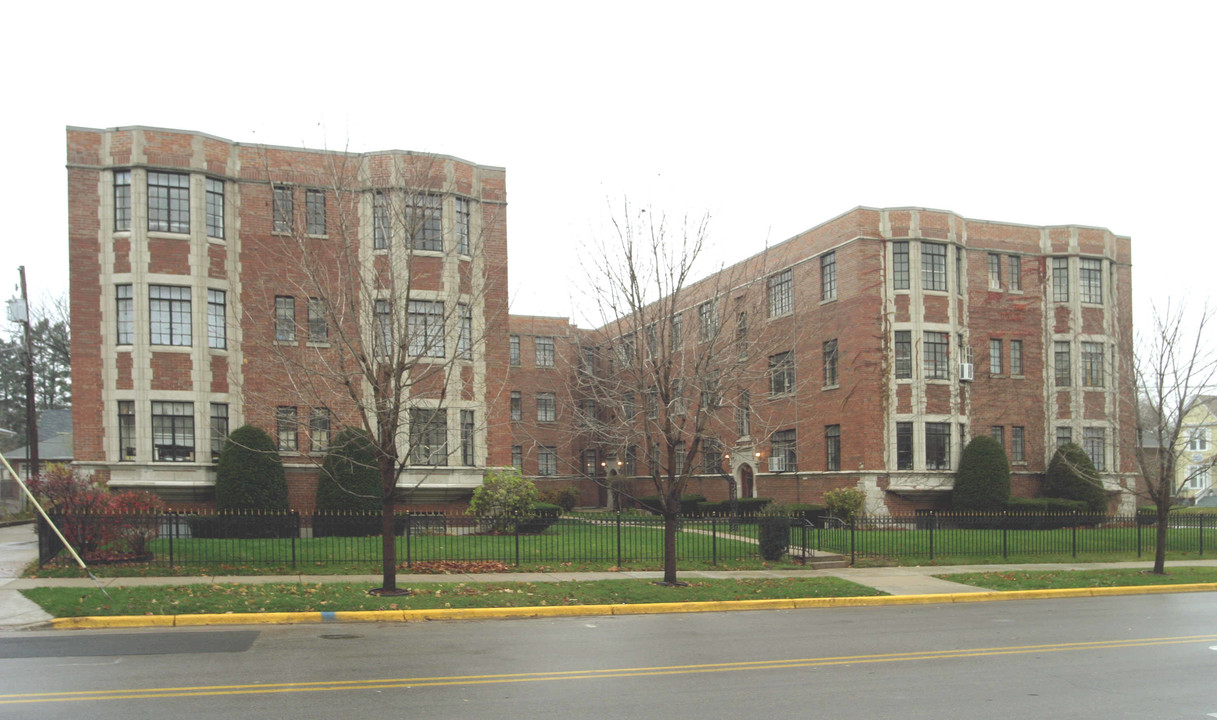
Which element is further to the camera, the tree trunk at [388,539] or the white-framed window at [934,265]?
the white-framed window at [934,265]

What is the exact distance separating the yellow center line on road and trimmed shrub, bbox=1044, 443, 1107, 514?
25.8 meters

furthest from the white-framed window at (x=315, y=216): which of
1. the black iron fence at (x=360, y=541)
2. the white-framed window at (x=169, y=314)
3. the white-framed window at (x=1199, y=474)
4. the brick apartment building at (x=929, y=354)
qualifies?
the white-framed window at (x=1199, y=474)

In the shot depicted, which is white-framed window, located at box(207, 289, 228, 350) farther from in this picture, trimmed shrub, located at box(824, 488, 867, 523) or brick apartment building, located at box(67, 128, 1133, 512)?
trimmed shrub, located at box(824, 488, 867, 523)

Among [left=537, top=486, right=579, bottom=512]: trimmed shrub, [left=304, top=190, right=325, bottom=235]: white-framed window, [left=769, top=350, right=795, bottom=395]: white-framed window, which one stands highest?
[left=304, top=190, right=325, bottom=235]: white-framed window

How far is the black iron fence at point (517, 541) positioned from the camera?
19.2m

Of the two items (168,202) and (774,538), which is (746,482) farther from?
(168,202)

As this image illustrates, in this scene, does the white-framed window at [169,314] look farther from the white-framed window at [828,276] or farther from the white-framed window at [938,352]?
the white-framed window at [938,352]

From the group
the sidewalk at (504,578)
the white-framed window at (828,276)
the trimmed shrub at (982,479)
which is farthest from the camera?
the white-framed window at (828,276)

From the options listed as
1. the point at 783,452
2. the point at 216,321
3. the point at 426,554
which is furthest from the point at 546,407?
the point at 426,554

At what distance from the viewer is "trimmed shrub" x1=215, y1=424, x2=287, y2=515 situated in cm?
2567

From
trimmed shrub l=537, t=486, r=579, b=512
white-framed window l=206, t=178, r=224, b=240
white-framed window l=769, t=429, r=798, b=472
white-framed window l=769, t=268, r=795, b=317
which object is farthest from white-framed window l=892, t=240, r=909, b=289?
white-framed window l=206, t=178, r=224, b=240

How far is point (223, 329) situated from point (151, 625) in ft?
51.0

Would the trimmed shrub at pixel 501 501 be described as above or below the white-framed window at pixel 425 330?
below

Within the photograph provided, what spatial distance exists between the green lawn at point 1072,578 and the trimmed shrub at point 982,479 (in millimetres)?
12489
